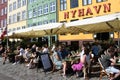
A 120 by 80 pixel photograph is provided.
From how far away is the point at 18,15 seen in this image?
249ft

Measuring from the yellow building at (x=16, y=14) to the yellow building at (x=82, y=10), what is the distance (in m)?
18.9

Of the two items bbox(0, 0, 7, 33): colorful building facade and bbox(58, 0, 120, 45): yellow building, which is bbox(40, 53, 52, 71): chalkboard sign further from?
bbox(0, 0, 7, 33): colorful building facade

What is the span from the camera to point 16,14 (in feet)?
255

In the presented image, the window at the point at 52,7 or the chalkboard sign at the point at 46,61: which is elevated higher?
the window at the point at 52,7

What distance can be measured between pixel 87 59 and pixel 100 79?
4.73 feet

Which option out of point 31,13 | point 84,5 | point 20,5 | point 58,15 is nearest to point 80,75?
point 84,5

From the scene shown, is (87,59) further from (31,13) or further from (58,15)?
(31,13)

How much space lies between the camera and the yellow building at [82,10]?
42.4 metres

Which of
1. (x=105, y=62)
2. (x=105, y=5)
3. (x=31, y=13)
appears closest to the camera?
(x=105, y=62)

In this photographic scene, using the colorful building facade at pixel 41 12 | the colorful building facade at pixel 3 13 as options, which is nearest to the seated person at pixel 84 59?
the colorful building facade at pixel 41 12

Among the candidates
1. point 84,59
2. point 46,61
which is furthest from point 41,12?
point 84,59

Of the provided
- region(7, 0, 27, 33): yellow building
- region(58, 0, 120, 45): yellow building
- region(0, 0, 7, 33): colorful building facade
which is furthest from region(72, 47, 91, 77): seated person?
region(0, 0, 7, 33): colorful building facade

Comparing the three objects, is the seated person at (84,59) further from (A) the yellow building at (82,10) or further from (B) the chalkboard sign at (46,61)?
(A) the yellow building at (82,10)

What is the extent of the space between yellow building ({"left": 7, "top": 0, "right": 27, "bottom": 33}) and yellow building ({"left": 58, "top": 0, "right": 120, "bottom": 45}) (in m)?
18.9
